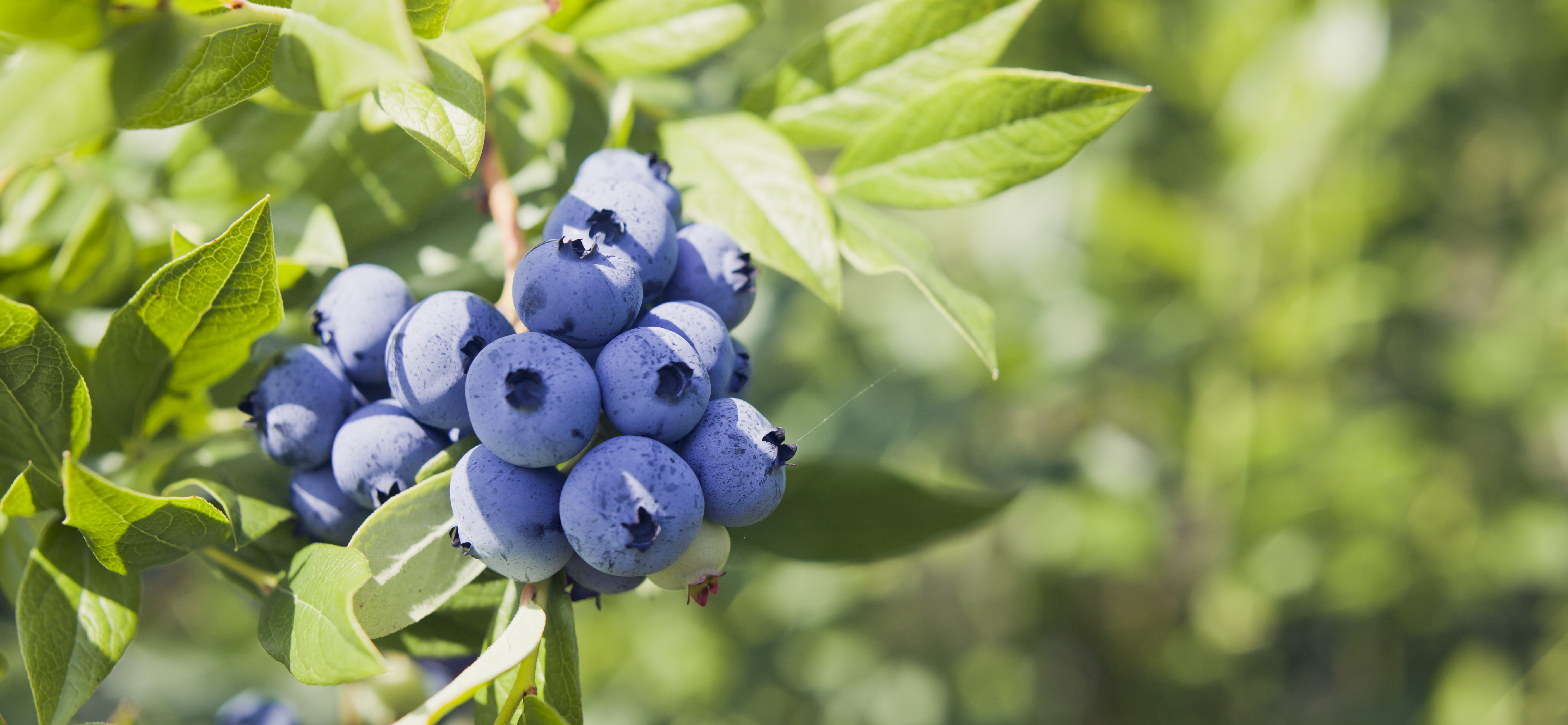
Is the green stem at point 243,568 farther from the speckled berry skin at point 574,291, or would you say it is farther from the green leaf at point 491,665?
the speckled berry skin at point 574,291

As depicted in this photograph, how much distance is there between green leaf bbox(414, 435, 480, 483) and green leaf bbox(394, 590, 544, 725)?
0.16 m

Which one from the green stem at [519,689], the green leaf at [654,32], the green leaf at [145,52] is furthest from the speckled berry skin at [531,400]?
the green leaf at [654,32]

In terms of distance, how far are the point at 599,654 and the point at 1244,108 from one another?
2440 millimetres

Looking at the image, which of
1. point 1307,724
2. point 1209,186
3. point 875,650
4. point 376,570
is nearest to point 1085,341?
point 1209,186

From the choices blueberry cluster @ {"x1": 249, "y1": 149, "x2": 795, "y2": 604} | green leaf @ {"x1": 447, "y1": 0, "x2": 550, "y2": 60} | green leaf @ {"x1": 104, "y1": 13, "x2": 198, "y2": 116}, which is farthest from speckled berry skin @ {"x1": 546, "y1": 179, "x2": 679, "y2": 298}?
green leaf @ {"x1": 104, "y1": 13, "x2": 198, "y2": 116}

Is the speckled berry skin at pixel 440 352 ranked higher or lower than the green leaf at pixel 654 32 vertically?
lower

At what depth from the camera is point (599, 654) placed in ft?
9.80

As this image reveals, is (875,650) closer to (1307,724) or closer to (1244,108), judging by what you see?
(1307,724)

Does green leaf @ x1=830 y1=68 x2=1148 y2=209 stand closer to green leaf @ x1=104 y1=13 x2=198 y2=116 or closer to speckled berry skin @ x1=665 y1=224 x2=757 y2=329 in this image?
speckled berry skin @ x1=665 y1=224 x2=757 y2=329

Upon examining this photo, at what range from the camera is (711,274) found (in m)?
0.99

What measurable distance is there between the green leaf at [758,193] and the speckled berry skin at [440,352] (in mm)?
292

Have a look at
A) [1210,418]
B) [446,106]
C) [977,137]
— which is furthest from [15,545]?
A: [1210,418]

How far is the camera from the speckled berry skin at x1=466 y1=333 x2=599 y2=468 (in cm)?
78

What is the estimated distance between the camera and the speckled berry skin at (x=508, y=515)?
815 millimetres
